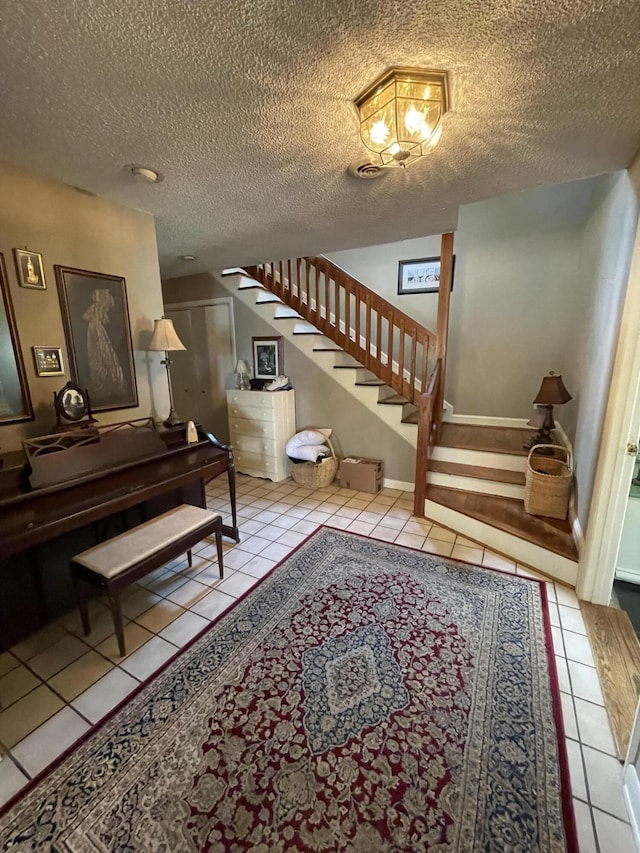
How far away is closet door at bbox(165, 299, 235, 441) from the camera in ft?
14.8

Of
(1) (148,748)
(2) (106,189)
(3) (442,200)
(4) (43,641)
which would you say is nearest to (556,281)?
(3) (442,200)

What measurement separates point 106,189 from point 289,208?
41.7 inches

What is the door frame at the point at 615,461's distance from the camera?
1.71 metres

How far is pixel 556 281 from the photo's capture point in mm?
3586

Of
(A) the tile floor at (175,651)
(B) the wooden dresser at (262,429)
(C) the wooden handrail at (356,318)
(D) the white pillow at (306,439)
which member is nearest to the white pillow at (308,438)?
(D) the white pillow at (306,439)

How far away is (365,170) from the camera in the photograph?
5.88 ft

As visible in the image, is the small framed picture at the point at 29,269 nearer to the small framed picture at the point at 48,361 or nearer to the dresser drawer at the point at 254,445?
the small framed picture at the point at 48,361

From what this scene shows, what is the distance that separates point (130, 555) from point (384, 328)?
3632 mm

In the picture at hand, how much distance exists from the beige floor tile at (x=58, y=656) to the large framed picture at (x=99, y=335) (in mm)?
1270

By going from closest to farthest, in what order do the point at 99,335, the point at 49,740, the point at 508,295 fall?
1. the point at 49,740
2. the point at 99,335
3. the point at 508,295

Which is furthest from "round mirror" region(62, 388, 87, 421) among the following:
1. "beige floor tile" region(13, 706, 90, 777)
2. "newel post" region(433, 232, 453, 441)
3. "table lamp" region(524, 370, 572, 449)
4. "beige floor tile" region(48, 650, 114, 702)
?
"table lamp" region(524, 370, 572, 449)

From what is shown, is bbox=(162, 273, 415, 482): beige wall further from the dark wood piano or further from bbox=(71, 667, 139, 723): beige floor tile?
bbox=(71, 667, 139, 723): beige floor tile

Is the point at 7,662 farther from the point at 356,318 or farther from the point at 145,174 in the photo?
the point at 356,318

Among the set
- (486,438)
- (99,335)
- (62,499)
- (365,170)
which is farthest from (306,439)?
(365,170)
